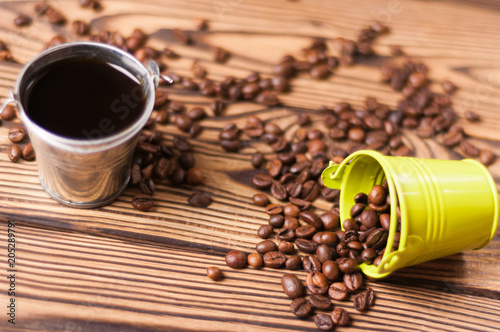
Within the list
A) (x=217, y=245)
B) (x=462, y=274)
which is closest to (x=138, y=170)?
(x=217, y=245)

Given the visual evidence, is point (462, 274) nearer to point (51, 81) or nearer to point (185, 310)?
point (185, 310)

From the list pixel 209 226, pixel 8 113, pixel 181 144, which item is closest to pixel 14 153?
pixel 8 113

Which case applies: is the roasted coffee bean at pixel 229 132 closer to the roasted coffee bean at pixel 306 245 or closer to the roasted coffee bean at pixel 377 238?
the roasted coffee bean at pixel 306 245

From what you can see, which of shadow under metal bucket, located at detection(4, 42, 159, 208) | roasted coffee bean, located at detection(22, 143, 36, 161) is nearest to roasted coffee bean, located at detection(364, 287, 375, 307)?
shadow under metal bucket, located at detection(4, 42, 159, 208)

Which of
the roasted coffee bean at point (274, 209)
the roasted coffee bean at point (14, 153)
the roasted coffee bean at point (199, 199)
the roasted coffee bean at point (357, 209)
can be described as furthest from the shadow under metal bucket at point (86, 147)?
the roasted coffee bean at point (357, 209)

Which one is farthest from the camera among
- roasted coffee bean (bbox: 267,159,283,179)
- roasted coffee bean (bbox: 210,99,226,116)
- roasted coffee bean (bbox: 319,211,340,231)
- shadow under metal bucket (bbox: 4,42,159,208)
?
roasted coffee bean (bbox: 210,99,226,116)

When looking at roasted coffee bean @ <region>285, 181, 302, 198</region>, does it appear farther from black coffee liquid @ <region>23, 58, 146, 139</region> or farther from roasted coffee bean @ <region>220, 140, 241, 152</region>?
black coffee liquid @ <region>23, 58, 146, 139</region>
